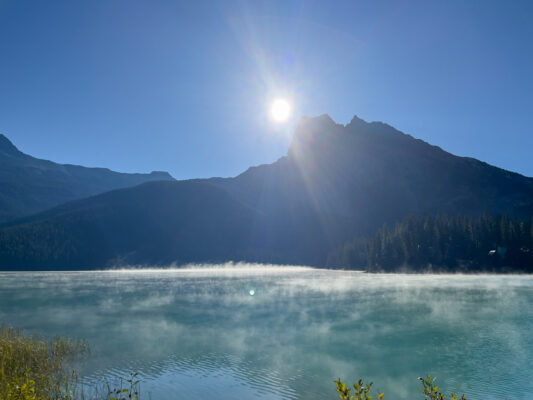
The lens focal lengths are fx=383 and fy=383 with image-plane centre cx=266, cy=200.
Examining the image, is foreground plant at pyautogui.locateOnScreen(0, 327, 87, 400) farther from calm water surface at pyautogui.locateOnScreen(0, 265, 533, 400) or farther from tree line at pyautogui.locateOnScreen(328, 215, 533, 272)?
tree line at pyautogui.locateOnScreen(328, 215, 533, 272)

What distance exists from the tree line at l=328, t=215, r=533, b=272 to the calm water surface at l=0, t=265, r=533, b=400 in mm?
101076

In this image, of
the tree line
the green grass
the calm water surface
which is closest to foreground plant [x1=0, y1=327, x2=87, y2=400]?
the green grass

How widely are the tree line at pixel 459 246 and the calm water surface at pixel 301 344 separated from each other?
101 metres

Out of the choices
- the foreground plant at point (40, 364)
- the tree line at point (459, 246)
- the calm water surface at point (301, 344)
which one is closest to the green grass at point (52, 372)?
the foreground plant at point (40, 364)

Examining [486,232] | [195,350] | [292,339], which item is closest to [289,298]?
[292,339]

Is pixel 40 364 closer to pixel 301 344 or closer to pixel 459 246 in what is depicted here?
pixel 301 344

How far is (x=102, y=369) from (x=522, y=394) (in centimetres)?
2728

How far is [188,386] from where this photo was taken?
2455cm

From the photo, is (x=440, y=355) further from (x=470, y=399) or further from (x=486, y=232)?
(x=486, y=232)

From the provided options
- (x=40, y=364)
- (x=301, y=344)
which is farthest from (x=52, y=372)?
(x=301, y=344)

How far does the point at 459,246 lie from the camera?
16775 cm

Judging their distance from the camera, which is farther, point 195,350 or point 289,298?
point 289,298

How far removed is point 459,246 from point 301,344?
6096 inches

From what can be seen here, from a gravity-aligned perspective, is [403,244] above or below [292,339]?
above
